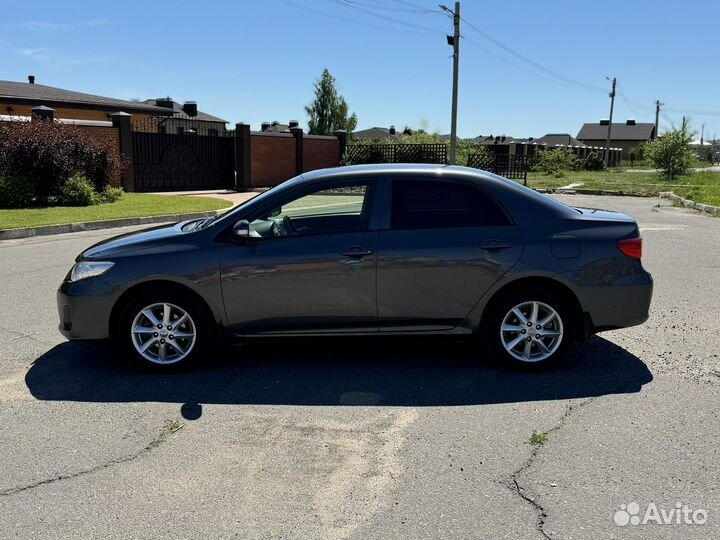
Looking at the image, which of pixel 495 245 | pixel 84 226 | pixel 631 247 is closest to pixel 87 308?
Result: pixel 495 245

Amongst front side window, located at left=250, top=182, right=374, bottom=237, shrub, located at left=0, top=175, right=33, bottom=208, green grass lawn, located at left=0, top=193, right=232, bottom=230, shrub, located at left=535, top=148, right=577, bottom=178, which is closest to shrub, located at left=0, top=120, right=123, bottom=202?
shrub, located at left=0, top=175, right=33, bottom=208

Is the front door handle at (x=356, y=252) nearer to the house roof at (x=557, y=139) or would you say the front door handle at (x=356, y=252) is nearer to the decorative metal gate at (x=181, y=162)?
the decorative metal gate at (x=181, y=162)

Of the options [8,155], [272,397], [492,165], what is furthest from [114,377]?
[492,165]

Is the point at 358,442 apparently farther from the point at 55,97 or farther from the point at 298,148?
the point at 55,97

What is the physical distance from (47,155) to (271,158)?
13.9 m

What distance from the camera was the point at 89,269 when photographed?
4996mm

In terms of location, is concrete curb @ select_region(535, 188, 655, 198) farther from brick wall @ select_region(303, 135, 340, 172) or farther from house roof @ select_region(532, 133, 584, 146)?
house roof @ select_region(532, 133, 584, 146)

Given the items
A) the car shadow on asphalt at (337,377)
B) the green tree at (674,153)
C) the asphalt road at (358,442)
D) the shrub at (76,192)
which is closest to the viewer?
the asphalt road at (358,442)

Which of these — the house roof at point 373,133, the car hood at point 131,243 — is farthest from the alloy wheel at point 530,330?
the house roof at point 373,133

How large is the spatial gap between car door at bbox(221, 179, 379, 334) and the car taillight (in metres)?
1.89

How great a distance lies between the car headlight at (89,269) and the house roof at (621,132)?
113 meters

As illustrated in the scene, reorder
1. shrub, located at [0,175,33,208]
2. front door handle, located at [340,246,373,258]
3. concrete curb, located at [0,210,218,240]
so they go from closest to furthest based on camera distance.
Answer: front door handle, located at [340,246,373,258] → concrete curb, located at [0,210,218,240] → shrub, located at [0,175,33,208]

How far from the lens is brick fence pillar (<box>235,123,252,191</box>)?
28438 millimetres

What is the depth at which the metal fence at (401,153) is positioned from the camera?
115 feet
